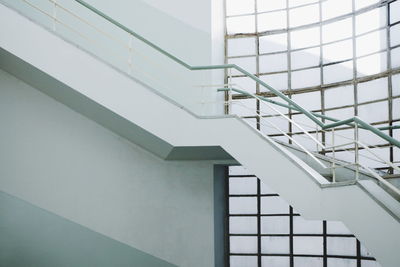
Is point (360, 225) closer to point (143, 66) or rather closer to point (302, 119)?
point (302, 119)

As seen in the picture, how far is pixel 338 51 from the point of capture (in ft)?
22.4

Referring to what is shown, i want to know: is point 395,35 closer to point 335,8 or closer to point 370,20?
point 370,20

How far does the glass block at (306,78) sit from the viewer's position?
707cm

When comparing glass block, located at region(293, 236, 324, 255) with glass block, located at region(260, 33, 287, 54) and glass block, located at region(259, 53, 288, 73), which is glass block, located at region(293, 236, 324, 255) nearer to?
glass block, located at region(259, 53, 288, 73)

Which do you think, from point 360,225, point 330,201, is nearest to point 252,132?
point 330,201

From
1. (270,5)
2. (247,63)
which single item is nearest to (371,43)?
(270,5)

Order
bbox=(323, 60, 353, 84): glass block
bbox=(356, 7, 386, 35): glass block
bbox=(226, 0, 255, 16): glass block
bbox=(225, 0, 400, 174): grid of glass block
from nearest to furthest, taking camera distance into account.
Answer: bbox=(225, 0, 400, 174): grid of glass block
bbox=(356, 7, 386, 35): glass block
bbox=(323, 60, 353, 84): glass block
bbox=(226, 0, 255, 16): glass block

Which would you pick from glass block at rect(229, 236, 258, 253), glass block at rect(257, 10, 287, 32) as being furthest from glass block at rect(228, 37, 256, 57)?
glass block at rect(229, 236, 258, 253)

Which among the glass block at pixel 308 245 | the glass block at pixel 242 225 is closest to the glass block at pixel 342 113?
the glass block at pixel 308 245

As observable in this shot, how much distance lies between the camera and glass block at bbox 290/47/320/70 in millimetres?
7094

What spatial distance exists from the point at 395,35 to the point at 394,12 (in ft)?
1.13

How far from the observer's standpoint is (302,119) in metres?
7.09

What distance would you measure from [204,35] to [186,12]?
0.52 meters

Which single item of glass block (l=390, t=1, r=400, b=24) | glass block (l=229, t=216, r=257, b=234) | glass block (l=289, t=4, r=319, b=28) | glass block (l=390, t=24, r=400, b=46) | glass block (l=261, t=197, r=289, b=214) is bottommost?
glass block (l=229, t=216, r=257, b=234)
